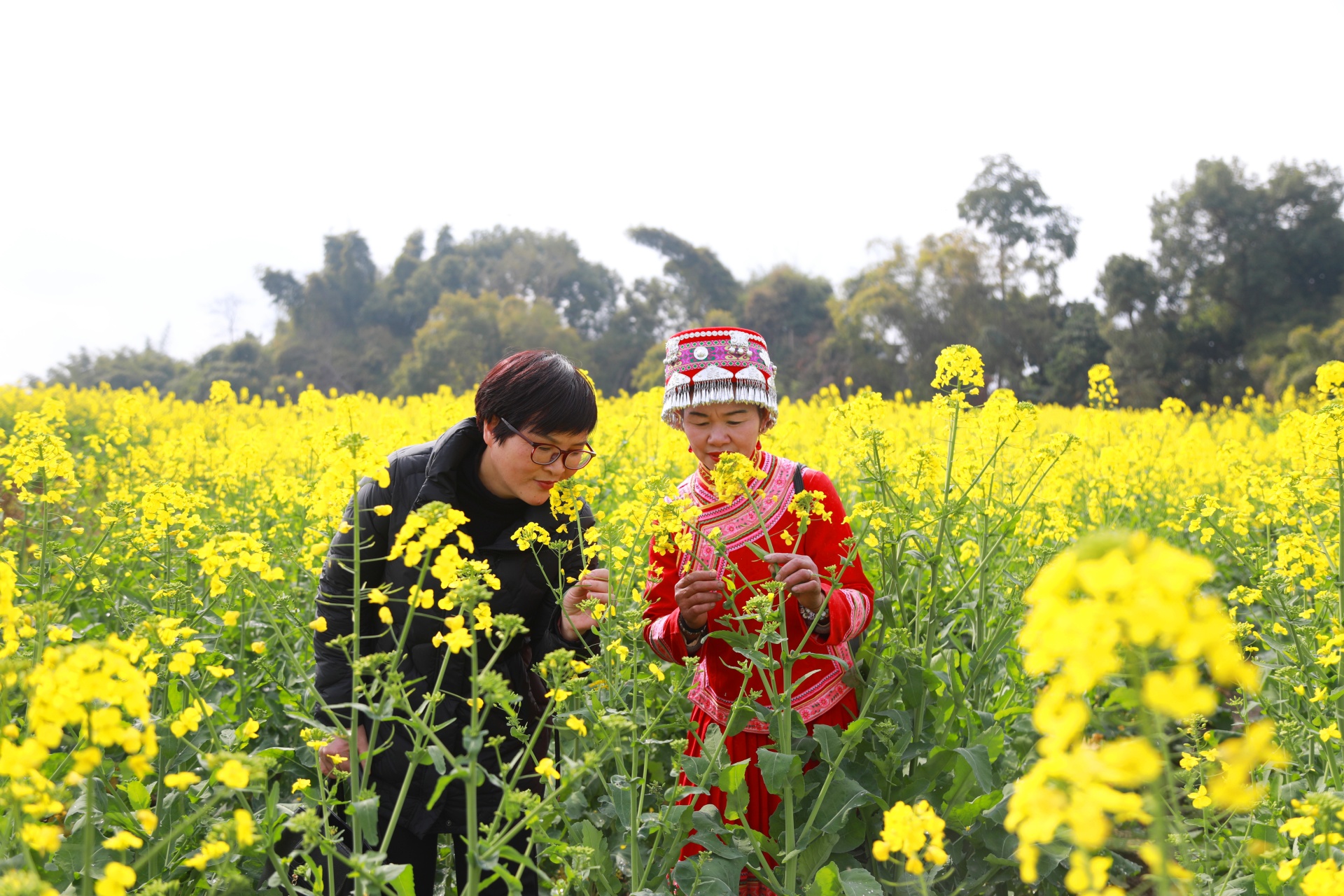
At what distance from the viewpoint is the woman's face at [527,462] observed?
2.06 m

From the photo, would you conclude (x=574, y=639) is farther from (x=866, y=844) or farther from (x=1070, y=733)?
(x=1070, y=733)

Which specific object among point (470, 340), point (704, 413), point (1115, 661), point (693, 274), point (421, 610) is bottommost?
point (421, 610)

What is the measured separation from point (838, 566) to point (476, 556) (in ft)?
3.14

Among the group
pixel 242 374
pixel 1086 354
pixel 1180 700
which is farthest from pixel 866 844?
pixel 242 374

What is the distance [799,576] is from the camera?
182 centimetres

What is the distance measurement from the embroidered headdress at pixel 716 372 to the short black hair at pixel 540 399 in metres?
0.32

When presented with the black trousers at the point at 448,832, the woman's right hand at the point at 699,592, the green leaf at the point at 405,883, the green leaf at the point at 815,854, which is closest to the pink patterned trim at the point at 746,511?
the woman's right hand at the point at 699,592

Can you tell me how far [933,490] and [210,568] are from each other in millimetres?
1929

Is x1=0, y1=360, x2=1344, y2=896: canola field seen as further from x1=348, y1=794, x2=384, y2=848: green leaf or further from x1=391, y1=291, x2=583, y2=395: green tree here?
x1=391, y1=291, x2=583, y2=395: green tree

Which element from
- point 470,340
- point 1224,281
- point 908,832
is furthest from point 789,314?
point 908,832

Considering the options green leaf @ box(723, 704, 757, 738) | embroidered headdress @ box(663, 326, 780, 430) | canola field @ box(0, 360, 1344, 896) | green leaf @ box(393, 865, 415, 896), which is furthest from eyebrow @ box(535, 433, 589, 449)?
green leaf @ box(393, 865, 415, 896)

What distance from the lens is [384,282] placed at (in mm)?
38156

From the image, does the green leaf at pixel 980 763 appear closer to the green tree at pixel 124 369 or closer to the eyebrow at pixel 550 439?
the eyebrow at pixel 550 439

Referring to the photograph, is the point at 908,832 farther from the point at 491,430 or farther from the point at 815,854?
the point at 491,430
